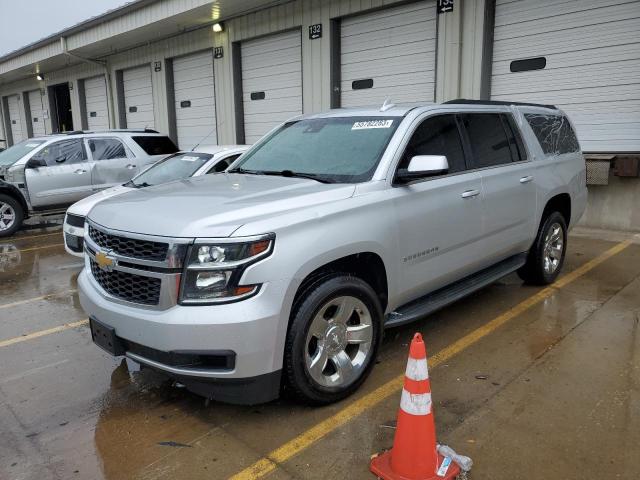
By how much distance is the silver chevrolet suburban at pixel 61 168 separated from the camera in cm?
976

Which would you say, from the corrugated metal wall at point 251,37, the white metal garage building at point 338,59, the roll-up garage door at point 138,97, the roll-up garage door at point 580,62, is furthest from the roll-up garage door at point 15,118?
the roll-up garage door at point 580,62

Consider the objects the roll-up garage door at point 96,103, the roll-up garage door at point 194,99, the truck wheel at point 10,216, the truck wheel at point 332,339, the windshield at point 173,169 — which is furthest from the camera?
the roll-up garage door at point 96,103

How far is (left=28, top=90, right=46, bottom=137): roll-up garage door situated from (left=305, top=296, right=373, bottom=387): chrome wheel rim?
2568 centimetres

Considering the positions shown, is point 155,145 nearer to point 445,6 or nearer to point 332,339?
point 445,6

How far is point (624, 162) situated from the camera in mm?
8047

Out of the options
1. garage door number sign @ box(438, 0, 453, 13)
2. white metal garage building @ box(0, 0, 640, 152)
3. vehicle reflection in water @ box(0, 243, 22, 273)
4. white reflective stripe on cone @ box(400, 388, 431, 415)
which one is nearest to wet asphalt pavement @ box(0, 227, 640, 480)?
white reflective stripe on cone @ box(400, 388, 431, 415)

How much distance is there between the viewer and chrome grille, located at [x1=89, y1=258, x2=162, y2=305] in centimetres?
298

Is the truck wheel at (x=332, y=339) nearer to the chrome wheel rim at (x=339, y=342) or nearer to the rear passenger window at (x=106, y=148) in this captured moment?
the chrome wheel rim at (x=339, y=342)

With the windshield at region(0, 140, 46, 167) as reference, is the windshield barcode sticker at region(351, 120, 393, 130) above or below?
above

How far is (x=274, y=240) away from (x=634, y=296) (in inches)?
168

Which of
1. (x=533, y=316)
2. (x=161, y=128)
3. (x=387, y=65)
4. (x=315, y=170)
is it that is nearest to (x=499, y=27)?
(x=387, y=65)

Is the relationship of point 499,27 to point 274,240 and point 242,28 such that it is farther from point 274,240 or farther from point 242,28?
point 274,240

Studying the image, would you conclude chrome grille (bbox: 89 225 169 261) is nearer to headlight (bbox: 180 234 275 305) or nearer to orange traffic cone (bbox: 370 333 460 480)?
headlight (bbox: 180 234 275 305)

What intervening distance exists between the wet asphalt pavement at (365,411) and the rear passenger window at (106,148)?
5.79 meters
